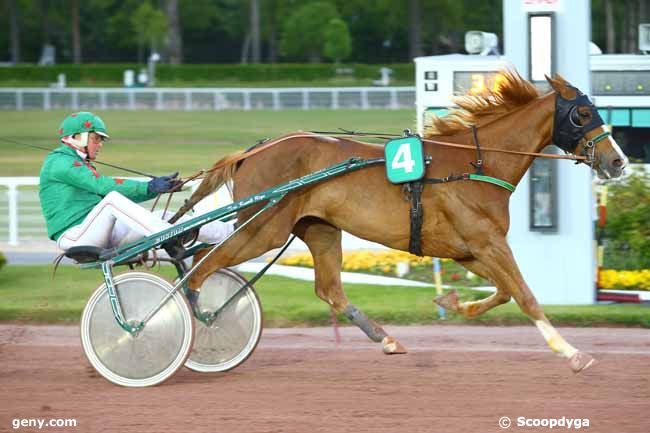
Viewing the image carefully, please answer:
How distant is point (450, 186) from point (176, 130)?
2569 centimetres

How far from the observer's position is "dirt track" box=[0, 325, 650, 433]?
5.81 metres

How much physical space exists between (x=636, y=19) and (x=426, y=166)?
113 ft

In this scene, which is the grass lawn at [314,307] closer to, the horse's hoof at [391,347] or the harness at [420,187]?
the horse's hoof at [391,347]

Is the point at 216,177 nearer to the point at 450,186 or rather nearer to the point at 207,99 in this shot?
the point at 450,186

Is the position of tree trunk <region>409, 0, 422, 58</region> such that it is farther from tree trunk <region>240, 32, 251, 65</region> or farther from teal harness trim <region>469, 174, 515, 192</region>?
teal harness trim <region>469, 174, 515, 192</region>

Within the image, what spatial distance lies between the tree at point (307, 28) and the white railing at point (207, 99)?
9.50m

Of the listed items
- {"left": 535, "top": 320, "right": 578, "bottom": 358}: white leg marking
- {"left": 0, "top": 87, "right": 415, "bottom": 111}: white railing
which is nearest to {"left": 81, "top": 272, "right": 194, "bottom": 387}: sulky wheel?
{"left": 535, "top": 320, "right": 578, "bottom": 358}: white leg marking

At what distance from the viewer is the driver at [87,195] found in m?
6.63

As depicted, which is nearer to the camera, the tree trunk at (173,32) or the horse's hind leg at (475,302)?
the horse's hind leg at (475,302)

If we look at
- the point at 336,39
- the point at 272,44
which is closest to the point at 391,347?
the point at 336,39

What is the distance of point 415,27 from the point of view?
143ft

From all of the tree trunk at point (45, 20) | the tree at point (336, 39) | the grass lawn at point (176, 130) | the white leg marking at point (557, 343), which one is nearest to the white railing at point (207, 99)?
the grass lawn at point (176, 130)

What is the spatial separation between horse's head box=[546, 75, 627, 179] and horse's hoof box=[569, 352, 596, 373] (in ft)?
3.56

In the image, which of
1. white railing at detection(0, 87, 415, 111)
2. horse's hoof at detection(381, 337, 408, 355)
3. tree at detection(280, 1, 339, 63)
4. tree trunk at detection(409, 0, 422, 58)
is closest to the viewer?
horse's hoof at detection(381, 337, 408, 355)
